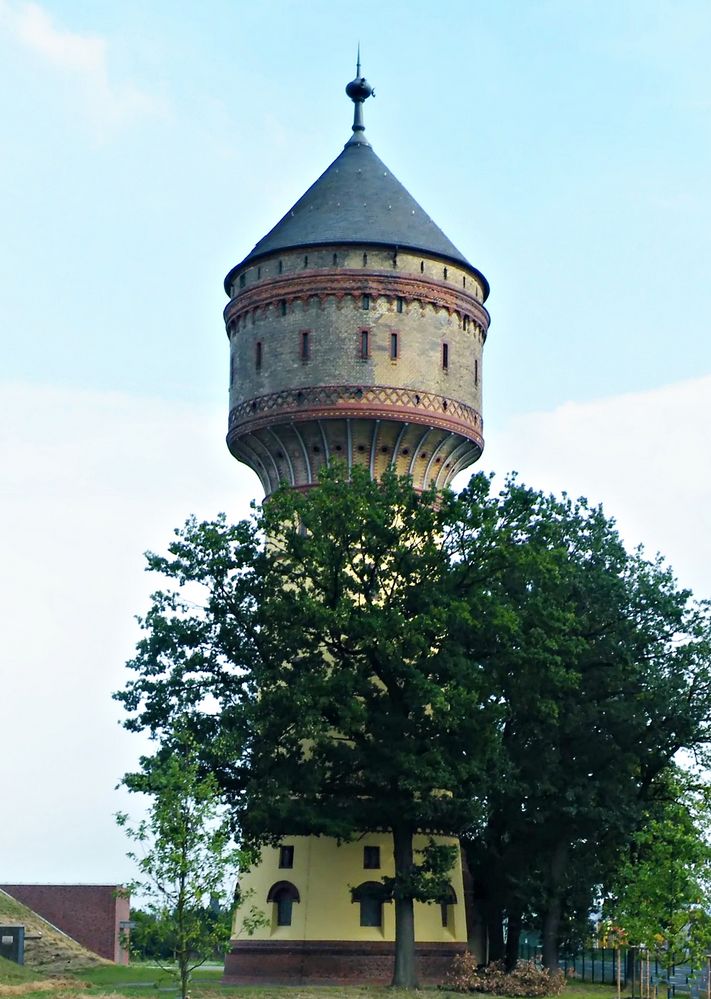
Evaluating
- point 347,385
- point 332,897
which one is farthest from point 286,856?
point 347,385

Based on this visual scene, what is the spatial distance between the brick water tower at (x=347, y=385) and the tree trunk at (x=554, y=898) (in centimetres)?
235

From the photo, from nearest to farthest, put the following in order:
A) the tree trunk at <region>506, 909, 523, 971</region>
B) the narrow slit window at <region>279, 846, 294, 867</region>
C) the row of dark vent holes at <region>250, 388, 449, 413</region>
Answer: the narrow slit window at <region>279, 846, 294, 867</region>, the row of dark vent holes at <region>250, 388, 449, 413</region>, the tree trunk at <region>506, 909, 523, 971</region>

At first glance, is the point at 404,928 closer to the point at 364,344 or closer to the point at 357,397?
the point at 357,397

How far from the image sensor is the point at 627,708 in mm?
41906

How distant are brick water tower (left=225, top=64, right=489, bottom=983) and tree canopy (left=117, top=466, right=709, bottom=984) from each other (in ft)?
9.55

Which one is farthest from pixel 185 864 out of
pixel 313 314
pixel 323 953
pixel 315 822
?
pixel 313 314

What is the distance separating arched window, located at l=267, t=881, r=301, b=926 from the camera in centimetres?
4291

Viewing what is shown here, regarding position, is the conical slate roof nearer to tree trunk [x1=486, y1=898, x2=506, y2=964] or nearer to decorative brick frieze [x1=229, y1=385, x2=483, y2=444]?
decorative brick frieze [x1=229, y1=385, x2=483, y2=444]

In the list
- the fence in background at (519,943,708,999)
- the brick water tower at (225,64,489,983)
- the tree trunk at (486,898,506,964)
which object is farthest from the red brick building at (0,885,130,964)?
the tree trunk at (486,898,506,964)

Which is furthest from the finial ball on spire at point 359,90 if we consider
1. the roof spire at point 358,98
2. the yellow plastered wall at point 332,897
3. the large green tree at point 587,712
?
the yellow plastered wall at point 332,897

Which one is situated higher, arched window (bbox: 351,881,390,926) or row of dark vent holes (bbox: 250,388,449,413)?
row of dark vent holes (bbox: 250,388,449,413)

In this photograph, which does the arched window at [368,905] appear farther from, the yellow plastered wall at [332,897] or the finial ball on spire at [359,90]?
the finial ball on spire at [359,90]

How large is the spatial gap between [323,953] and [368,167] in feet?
80.0

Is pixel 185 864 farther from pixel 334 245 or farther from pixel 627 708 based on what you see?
pixel 334 245
